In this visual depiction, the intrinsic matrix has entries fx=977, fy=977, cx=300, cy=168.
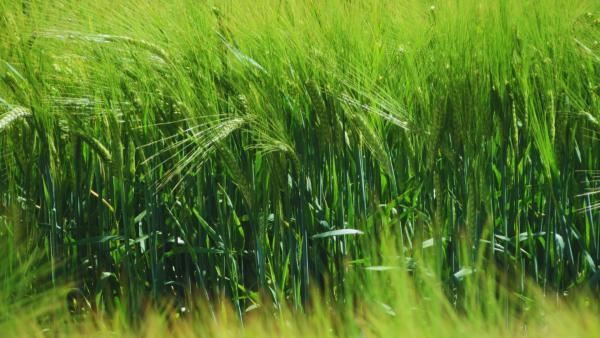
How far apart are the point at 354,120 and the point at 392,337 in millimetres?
788

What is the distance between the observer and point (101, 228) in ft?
7.09

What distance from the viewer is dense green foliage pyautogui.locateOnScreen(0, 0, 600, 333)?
1.92 metres

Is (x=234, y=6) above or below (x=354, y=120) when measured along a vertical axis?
above

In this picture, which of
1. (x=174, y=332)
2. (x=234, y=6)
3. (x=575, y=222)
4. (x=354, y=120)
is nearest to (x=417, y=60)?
(x=354, y=120)

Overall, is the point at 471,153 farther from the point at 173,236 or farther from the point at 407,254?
the point at 173,236

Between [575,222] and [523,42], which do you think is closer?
[523,42]

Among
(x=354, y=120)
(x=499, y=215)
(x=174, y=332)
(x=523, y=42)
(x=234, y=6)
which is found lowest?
(x=174, y=332)

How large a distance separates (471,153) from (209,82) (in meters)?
0.53

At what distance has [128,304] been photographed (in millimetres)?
2096

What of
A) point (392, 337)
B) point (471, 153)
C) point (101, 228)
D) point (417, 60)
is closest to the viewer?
point (392, 337)

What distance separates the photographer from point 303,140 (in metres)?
2.01

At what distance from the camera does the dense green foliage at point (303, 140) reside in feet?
6.29

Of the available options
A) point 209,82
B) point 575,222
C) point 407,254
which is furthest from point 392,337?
point 575,222

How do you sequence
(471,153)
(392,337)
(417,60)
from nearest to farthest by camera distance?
(392,337) < (471,153) < (417,60)
